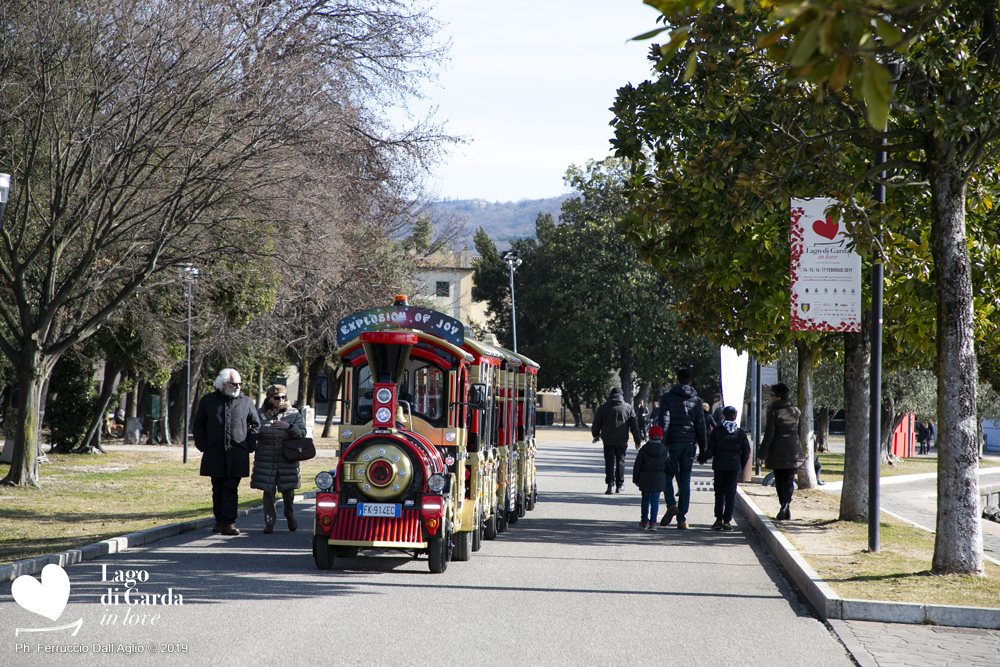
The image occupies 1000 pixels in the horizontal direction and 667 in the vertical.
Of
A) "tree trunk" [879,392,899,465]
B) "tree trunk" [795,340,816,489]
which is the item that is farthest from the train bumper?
"tree trunk" [879,392,899,465]

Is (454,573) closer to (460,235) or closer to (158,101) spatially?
(158,101)

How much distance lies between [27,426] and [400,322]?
913cm

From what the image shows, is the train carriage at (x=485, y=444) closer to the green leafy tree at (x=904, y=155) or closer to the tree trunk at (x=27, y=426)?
the green leafy tree at (x=904, y=155)

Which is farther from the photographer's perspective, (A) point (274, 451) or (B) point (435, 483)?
(A) point (274, 451)

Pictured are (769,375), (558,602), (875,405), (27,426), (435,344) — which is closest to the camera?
(558,602)

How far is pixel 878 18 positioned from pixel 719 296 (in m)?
12.8

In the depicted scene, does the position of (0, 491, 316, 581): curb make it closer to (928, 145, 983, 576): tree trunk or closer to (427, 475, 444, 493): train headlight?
(427, 475, 444, 493): train headlight

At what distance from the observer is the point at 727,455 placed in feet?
45.2

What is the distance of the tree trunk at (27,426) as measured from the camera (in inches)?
629

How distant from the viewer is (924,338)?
43.3ft

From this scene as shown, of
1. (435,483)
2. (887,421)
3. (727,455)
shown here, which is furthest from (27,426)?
(887,421)

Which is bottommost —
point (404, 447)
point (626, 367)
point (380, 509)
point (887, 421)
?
point (380, 509)

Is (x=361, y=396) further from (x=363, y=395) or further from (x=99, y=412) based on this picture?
(x=99, y=412)

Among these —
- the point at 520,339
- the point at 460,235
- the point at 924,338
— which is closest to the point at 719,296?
the point at 924,338
